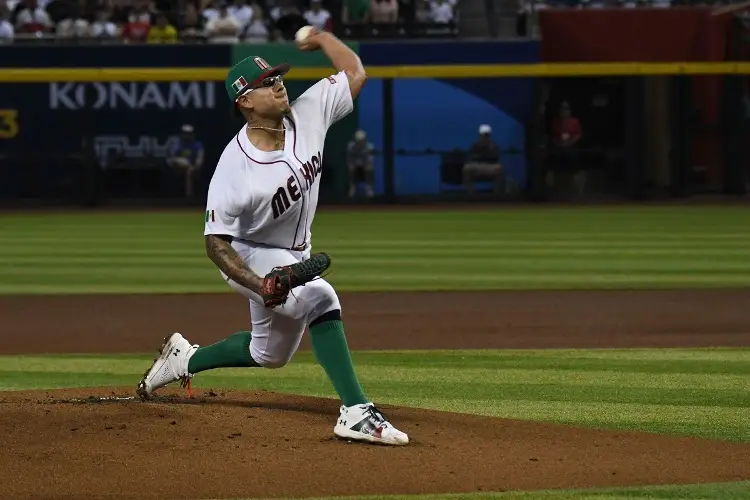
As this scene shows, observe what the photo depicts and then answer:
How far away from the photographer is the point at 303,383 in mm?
7500

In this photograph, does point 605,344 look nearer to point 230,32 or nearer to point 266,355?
point 266,355

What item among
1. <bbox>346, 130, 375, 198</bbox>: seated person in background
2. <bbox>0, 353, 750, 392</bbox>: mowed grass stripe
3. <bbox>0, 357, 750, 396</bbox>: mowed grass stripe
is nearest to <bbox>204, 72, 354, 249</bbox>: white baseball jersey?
<bbox>0, 357, 750, 396</bbox>: mowed grass stripe

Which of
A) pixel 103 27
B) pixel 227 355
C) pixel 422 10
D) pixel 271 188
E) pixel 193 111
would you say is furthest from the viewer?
pixel 422 10

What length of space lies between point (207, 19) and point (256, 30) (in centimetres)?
90

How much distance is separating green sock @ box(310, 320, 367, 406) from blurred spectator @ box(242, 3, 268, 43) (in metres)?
16.5

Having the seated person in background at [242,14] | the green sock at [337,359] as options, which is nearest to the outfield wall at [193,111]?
the seated person in background at [242,14]

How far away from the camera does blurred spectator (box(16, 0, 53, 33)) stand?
2170cm

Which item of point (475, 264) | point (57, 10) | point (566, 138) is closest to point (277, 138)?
point (475, 264)

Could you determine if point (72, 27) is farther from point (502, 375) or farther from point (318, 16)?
point (502, 375)

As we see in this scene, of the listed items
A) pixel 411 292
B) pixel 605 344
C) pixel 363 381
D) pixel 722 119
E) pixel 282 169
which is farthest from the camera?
pixel 722 119

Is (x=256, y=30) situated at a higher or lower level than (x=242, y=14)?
lower

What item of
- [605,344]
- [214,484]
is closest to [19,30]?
[605,344]

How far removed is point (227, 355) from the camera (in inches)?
234

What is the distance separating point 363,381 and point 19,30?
1612 centimetres
